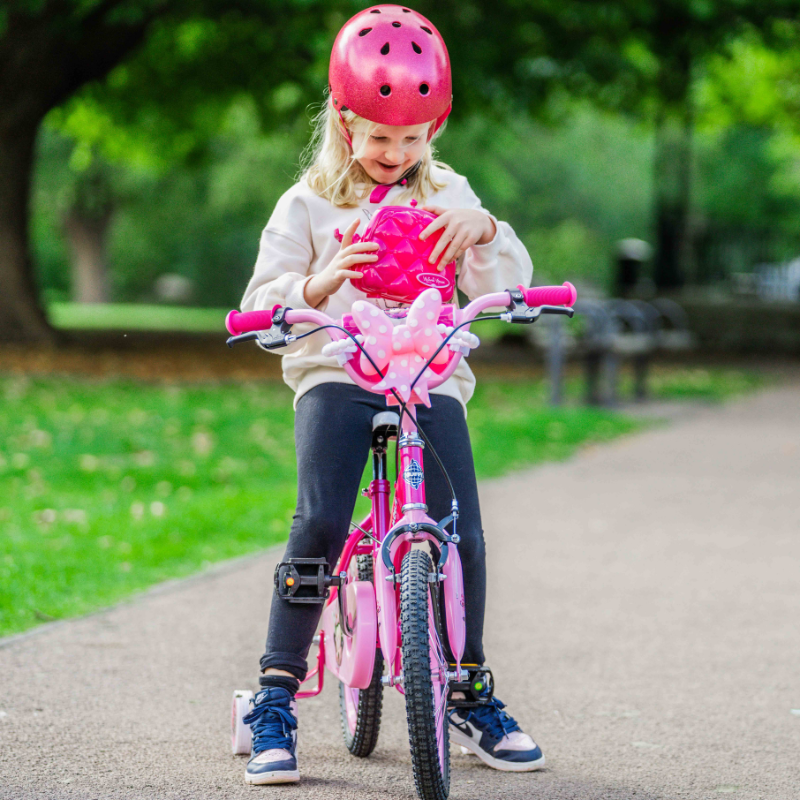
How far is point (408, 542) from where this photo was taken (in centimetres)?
261

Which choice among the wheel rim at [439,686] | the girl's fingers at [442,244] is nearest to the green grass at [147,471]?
the wheel rim at [439,686]

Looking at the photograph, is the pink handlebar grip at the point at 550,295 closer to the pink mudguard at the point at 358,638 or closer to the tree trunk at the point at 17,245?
the pink mudguard at the point at 358,638

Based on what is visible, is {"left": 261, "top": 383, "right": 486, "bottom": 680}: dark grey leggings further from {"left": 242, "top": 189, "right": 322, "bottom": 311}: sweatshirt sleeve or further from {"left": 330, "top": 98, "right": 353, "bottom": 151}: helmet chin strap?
{"left": 330, "top": 98, "right": 353, "bottom": 151}: helmet chin strap

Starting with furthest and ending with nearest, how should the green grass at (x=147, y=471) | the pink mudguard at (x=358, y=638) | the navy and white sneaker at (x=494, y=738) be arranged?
the green grass at (x=147, y=471)
the navy and white sneaker at (x=494, y=738)
the pink mudguard at (x=358, y=638)

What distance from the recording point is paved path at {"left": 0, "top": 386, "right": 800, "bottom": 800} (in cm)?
281

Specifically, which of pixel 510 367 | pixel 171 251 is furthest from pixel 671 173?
pixel 171 251

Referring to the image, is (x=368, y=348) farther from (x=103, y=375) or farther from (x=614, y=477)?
(x=103, y=375)

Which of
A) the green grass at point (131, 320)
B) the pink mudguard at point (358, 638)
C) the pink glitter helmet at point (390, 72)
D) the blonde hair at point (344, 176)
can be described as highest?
the green grass at point (131, 320)

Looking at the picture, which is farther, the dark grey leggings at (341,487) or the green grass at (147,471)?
the green grass at (147,471)

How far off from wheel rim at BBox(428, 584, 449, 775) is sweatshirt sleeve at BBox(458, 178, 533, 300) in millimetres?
755

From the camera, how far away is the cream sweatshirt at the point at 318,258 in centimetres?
277

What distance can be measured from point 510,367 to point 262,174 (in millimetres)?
17897

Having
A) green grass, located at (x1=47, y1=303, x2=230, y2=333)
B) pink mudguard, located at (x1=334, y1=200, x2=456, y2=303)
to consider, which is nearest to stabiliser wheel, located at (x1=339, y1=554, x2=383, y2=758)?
pink mudguard, located at (x1=334, y1=200, x2=456, y2=303)

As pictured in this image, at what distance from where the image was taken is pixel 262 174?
3153cm
